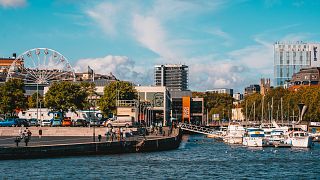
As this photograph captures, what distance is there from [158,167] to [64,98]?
3119 inches

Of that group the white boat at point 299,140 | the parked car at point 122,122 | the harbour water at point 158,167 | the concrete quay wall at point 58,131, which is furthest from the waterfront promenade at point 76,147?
the white boat at point 299,140

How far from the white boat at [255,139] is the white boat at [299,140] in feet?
14.7

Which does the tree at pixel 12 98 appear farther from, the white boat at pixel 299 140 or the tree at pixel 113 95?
the white boat at pixel 299 140

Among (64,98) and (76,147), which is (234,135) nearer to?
(64,98)

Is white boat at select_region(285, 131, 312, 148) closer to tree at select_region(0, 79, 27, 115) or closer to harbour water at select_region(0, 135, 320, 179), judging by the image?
harbour water at select_region(0, 135, 320, 179)

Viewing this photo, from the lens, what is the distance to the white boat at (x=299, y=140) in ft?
384

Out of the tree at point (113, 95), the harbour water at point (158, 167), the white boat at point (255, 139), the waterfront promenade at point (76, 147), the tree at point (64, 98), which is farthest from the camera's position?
the tree at point (113, 95)

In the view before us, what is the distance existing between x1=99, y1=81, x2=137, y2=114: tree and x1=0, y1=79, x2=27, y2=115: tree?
28451mm

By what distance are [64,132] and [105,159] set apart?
29.2 m

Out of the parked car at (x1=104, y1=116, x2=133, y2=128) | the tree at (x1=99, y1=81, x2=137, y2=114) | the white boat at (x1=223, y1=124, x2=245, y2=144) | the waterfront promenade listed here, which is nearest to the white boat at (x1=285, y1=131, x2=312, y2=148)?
the white boat at (x1=223, y1=124, x2=245, y2=144)

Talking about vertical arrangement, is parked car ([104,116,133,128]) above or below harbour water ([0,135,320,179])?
above

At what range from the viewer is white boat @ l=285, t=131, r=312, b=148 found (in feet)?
384

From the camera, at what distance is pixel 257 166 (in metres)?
77.0

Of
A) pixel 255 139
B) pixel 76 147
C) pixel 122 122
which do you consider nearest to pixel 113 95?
pixel 122 122
